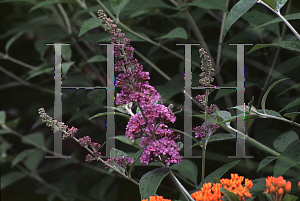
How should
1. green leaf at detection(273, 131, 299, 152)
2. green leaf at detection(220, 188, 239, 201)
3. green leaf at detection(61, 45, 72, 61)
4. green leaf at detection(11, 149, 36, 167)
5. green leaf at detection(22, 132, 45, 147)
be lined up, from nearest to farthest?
1. green leaf at detection(220, 188, 239, 201)
2. green leaf at detection(273, 131, 299, 152)
3. green leaf at detection(61, 45, 72, 61)
4. green leaf at detection(11, 149, 36, 167)
5. green leaf at detection(22, 132, 45, 147)

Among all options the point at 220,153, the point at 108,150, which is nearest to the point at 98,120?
the point at 220,153

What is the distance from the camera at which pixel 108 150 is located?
825 millimetres

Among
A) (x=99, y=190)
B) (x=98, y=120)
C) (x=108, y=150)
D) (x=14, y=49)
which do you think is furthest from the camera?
(x=14, y=49)

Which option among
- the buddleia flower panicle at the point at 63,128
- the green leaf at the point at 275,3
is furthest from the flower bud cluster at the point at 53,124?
the green leaf at the point at 275,3

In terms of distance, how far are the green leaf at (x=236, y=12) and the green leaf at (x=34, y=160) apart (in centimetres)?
135

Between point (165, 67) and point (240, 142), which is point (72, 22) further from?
point (240, 142)

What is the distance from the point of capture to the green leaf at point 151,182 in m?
0.59

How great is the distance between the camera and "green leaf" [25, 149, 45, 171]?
164 centimetres

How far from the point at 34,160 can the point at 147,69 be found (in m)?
0.79

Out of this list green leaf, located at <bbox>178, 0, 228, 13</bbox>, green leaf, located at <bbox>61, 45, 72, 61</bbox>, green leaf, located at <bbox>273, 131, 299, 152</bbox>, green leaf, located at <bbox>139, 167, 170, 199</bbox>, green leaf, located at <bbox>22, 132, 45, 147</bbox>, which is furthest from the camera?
green leaf, located at <bbox>22, 132, 45, 147</bbox>

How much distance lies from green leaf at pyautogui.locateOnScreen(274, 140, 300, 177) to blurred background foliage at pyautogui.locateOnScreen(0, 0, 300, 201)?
0.14 metres

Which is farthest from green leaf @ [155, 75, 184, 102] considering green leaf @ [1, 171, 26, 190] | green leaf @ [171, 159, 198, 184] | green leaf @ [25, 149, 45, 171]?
green leaf @ [1, 171, 26, 190]

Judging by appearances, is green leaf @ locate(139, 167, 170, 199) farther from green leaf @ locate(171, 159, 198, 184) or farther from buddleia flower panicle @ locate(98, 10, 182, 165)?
green leaf @ locate(171, 159, 198, 184)

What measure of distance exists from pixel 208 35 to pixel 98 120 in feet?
2.25
